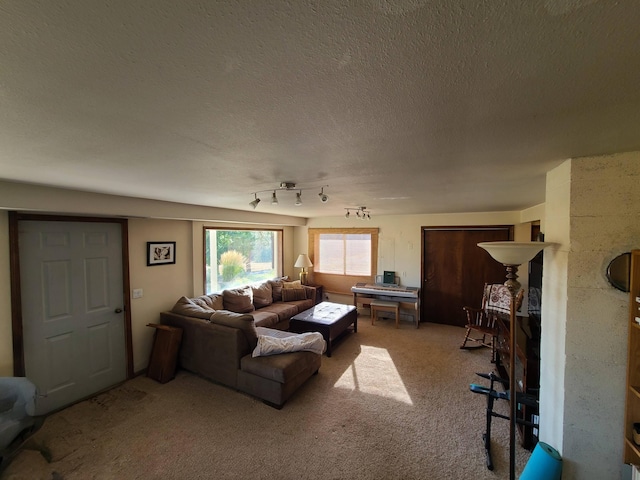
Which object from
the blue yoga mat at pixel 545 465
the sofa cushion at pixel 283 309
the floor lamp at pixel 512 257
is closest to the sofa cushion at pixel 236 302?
the sofa cushion at pixel 283 309

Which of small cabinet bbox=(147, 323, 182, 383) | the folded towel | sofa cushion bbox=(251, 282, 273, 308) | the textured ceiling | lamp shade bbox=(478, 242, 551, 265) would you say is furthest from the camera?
sofa cushion bbox=(251, 282, 273, 308)

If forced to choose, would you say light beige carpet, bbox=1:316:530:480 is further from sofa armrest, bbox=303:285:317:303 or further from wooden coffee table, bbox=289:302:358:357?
sofa armrest, bbox=303:285:317:303

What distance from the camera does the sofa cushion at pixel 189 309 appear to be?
11.2ft

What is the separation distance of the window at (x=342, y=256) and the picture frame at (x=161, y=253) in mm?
3259

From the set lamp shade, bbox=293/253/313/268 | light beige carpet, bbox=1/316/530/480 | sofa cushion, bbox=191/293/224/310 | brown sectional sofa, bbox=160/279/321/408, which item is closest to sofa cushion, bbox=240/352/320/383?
brown sectional sofa, bbox=160/279/321/408

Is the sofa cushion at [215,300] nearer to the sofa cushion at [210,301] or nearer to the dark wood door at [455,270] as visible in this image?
the sofa cushion at [210,301]

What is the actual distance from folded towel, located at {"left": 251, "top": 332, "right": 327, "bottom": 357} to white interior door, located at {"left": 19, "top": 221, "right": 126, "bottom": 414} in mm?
1834

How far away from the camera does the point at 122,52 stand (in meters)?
0.62

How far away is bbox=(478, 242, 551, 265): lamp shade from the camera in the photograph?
1.63 m

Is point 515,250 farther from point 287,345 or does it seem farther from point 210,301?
point 210,301

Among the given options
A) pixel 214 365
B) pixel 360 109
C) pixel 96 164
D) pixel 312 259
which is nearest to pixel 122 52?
pixel 360 109

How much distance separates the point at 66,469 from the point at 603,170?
407 cm

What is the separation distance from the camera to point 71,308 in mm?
2908

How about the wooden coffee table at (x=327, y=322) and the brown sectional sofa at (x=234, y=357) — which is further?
the wooden coffee table at (x=327, y=322)
